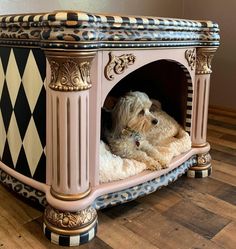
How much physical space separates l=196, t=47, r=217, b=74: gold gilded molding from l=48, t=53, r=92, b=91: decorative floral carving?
0.61 meters

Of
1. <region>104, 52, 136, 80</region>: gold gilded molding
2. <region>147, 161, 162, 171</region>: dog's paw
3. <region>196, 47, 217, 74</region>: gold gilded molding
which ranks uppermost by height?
<region>104, 52, 136, 80</region>: gold gilded molding

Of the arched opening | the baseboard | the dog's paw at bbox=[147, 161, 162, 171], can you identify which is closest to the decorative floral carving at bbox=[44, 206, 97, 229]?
the dog's paw at bbox=[147, 161, 162, 171]

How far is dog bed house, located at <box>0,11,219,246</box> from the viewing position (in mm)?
929

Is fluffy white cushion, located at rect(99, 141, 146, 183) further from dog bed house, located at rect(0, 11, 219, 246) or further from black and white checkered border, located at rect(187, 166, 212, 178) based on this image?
black and white checkered border, located at rect(187, 166, 212, 178)

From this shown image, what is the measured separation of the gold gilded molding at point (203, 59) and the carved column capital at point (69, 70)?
0.61m

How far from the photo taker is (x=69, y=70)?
36.5 inches

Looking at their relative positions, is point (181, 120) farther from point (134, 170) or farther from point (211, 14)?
point (211, 14)

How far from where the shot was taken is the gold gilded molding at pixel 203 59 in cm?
139

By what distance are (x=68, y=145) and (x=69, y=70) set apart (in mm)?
213

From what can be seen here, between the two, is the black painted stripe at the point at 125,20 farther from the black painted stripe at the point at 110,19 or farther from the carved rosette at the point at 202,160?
the carved rosette at the point at 202,160

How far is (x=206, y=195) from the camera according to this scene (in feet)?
4.49

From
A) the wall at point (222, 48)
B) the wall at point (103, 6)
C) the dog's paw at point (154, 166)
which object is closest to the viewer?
the dog's paw at point (154, 166)

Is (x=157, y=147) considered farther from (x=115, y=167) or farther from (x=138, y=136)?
(x=115, y=167)

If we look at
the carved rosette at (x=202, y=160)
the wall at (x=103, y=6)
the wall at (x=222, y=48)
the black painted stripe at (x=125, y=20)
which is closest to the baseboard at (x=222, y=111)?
the wall at (x=222, y=48)
